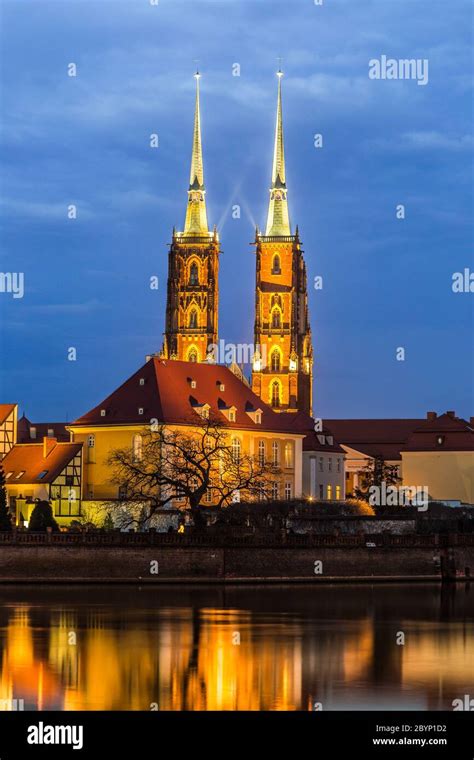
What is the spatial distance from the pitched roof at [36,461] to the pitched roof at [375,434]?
51061 millimetres

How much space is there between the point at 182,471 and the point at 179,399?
17159mm

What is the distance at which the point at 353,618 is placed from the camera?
5312 cm

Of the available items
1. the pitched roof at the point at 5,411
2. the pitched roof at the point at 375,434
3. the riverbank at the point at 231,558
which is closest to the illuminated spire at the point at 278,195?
the pitched roof at the point at 375,434

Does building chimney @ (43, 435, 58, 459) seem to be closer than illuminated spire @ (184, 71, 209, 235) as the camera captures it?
Yes

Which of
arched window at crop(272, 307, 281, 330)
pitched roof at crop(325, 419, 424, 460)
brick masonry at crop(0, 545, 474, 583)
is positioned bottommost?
brick masonry at crop(0, 545, 474, 583)

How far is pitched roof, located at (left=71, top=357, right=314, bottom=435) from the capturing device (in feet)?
303

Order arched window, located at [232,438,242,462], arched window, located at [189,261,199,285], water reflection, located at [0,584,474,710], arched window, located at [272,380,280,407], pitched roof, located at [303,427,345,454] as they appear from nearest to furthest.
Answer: water reflection, located at [0,584,474,710], arched window, located at [232,438,242,462], pitched roof, located at [303,427,345,454], arched window, located at [272,380,280,407], arched window, located at [189,261,199,285]

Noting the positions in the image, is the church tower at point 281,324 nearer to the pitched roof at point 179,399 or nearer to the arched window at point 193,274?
the arched window at point 193,274

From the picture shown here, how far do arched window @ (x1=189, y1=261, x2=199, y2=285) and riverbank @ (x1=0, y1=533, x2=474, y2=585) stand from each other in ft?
243

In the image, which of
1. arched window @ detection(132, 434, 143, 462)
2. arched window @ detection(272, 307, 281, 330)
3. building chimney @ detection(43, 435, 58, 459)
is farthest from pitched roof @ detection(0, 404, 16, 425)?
arched window @ detection(272, 307, 281, 330)

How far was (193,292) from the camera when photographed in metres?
147

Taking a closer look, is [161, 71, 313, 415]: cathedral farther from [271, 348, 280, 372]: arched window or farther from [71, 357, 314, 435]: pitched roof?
[71, 357, 314, 435]: pitched roof

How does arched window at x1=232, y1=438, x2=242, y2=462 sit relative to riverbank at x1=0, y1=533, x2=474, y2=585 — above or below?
above
